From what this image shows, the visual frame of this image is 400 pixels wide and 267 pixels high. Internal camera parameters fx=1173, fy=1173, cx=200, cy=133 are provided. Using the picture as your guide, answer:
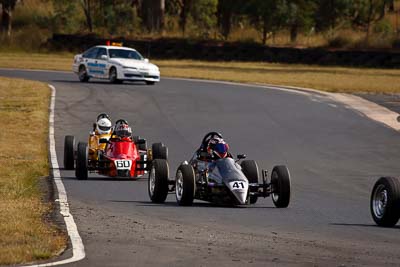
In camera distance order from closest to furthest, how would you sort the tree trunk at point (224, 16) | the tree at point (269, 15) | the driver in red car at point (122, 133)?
the driver in red car at point (122, 133), the tree at point (269, 15), the tree trunk at point (224, 16)

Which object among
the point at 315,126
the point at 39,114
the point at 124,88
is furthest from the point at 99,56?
the point at 315,126

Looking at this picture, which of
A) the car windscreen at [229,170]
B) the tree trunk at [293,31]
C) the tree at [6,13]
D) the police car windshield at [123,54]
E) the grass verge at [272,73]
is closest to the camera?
the car windscreen at [229,170]

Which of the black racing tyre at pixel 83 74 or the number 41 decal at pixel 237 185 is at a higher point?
the number 41 decal at pixel 237 185

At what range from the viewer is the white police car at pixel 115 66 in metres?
42.1

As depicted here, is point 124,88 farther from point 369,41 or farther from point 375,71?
point 369,41

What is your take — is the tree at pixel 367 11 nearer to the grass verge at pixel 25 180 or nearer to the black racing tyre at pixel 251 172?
the grass verge at pixel 25 180

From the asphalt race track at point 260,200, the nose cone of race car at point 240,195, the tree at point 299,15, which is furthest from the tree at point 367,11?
the nose cone of race car at point 240,195

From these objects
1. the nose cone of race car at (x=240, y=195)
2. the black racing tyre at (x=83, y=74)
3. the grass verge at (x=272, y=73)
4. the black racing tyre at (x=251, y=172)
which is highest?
the black racing tyre at (x=251, y=172)

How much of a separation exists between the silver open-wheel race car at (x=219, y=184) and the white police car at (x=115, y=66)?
26.5 metres

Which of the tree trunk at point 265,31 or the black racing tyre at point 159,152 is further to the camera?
the tree trunk at point 265,31

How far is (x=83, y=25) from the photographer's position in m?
72.4

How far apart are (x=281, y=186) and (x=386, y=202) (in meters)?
2.17

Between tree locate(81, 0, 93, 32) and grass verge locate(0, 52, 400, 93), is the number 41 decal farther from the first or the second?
tree locate(81, 0, 93, 32)

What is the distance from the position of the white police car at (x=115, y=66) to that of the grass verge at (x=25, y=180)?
4694mm
